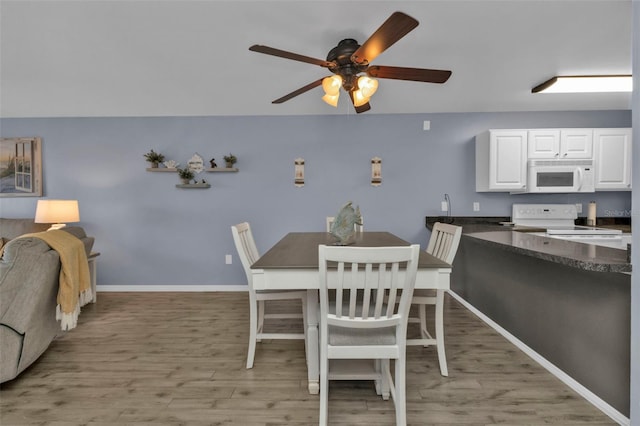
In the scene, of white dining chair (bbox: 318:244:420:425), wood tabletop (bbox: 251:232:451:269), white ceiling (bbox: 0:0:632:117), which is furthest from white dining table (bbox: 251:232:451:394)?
white ceiling (bbox: 0:0:632:117)

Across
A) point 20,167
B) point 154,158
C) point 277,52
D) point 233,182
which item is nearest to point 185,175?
point 154,158

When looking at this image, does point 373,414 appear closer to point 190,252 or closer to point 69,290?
point 69,290

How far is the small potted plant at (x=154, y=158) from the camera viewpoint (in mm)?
3703

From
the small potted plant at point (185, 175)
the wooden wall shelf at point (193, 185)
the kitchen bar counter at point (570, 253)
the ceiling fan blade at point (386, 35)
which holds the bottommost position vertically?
the kitchen bar counter at point (570, 253)

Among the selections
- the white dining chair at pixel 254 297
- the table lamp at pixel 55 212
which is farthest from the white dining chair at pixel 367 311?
the table lamp at pixel 55 212

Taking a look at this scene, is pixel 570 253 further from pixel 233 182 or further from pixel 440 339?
pixel 233 182

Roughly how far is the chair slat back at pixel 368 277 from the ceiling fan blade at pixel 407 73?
3.67ft

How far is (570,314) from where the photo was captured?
183 cm

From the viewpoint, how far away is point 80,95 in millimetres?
3232

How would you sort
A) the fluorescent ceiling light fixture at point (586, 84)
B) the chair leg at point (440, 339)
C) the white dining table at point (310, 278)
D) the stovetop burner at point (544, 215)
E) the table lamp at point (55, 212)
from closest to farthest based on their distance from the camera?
→ the white dining table at point (310, 278)
the chair leg at point (440, 339)
the fluorescent ceiling light fixture at point (586, 84)
the table lamp at point (55, 212)
the stovetop burner at point (544, 215)

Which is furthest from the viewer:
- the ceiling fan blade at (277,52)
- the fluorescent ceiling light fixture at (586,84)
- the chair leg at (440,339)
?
the fluorescent ceiling light fixture at (586,84)

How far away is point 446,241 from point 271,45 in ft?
6.49

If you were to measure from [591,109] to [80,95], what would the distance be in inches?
Result: 229

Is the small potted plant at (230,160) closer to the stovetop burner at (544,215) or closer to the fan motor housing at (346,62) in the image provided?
the fan motor housing at (346,62)
